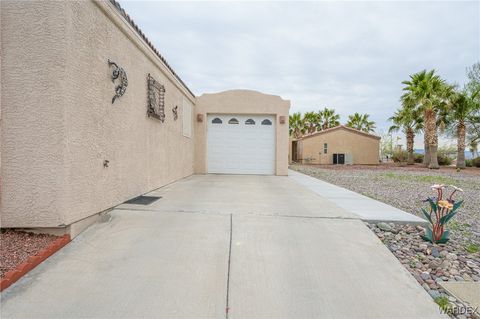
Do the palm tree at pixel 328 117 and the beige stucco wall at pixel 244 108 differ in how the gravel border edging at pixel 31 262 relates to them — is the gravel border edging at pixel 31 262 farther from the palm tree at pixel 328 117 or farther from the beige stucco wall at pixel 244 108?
the palm tree at pixel 328 117

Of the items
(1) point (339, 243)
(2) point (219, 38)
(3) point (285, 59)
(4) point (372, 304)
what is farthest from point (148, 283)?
(3) point (285, 59)

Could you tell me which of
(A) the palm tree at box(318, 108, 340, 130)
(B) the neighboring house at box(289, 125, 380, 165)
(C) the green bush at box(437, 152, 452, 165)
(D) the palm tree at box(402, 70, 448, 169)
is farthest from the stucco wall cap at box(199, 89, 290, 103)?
(A) the palm tree at box(318, 108, 340, 130)

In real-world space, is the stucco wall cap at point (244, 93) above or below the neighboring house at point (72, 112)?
above

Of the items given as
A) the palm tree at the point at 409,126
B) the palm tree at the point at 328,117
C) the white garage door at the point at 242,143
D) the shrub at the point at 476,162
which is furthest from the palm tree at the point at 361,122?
the white garage door at the point at 242,143

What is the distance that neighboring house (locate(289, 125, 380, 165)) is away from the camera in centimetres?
2772

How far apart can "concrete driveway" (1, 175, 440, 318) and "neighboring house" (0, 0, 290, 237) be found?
0.58 meters

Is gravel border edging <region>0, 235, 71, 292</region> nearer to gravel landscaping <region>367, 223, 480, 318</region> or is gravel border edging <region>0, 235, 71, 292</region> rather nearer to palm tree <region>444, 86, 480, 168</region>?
gravel landscaping <region>367, 223, 480, 318</region>

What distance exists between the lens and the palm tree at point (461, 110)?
20750 mm

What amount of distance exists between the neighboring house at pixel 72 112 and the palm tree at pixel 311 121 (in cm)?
3354

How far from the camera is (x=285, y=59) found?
15203mm

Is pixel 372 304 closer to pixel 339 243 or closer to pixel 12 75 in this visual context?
pixel 339 243

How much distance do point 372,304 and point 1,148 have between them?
4092 millimetres

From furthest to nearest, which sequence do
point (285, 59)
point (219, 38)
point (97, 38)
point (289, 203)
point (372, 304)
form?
point (285, 59) → point (219, 38) → point (289, 203) → point (97, 38) → point (372, 304)

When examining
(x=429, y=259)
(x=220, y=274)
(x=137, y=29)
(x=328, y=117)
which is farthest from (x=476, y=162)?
(x=220, y=274)
